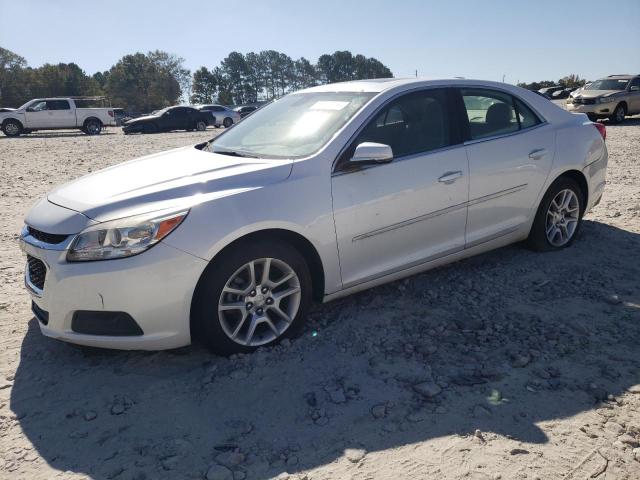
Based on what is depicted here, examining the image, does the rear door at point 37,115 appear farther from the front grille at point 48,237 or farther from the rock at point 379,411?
the rock at point 379,411

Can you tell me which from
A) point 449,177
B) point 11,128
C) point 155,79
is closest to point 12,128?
point 11,128

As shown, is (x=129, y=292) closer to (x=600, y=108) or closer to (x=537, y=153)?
(x=537, y=153)

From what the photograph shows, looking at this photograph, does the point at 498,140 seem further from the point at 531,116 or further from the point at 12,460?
the point at 12,460

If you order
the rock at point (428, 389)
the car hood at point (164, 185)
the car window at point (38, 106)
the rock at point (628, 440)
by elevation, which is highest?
the car window at point (38, 106)

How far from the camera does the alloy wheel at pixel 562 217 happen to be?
15.2 ft

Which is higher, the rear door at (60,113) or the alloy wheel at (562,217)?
the rear door at (60,113)

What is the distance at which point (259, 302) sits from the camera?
3143 millimetres

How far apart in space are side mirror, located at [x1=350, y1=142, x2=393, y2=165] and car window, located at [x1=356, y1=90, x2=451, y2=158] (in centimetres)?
15

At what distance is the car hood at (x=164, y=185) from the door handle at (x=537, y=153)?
2176 mm

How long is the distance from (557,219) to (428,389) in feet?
8.85

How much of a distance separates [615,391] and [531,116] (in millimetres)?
2552

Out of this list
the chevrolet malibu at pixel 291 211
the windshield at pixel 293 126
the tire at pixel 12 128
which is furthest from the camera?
the tire at pixel 12 128

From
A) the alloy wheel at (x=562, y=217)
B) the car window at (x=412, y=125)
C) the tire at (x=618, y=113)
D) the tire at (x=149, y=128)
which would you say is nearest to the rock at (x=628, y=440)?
the car window at (x=412, y=125)

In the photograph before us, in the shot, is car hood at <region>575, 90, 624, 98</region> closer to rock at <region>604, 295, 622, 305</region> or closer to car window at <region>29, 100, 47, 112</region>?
rock at <region>604, 295, 622, 305</region>
